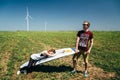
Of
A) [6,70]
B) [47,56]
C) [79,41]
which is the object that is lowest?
[6,70]

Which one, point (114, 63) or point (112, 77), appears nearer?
point (112, 77)

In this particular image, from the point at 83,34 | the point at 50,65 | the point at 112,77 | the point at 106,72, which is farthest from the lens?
the point at 50,65

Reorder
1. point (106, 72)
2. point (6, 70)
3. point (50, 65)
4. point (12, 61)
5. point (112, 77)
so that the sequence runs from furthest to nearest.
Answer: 1. point (12, 61)
2. point (50, 65)
3. point (6, 70)
4. point (106, 72)
5. point (112, 77)

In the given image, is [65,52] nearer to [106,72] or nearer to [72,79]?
[72,79]

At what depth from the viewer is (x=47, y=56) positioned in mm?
12156

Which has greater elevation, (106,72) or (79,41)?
(79,41)

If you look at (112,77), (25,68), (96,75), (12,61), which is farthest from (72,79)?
(12,61)

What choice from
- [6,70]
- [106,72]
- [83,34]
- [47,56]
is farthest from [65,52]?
[6,70]

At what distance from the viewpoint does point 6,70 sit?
13602 mm

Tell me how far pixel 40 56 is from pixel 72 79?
2.34 meters

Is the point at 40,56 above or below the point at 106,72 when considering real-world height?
above

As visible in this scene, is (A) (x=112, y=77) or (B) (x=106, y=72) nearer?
(A) (x=112, y=77)

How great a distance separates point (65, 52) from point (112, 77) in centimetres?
302

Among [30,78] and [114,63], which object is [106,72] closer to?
[114,63]
